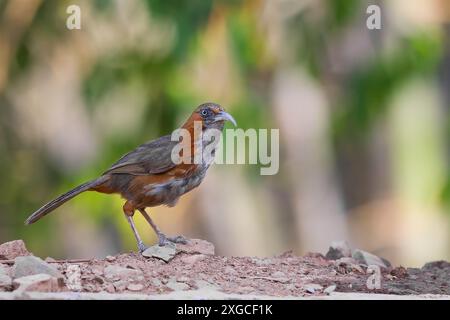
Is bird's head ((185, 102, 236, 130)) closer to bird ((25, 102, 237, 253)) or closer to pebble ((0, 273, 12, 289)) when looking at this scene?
bird ((25, 102, 237, 253))

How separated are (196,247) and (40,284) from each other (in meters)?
1.32

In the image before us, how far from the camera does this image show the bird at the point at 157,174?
18.9 feet

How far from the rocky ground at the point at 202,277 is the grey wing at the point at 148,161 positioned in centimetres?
62

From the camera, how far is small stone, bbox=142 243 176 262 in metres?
5.02

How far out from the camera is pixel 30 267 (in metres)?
4.49

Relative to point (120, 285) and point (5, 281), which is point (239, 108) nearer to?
point (120, 285)

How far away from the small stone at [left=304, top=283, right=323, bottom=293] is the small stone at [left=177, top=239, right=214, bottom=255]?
2.66 feet

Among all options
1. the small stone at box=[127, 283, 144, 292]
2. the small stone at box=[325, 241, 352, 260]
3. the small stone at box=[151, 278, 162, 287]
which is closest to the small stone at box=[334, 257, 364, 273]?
the small stone at box=[325, 241, 352, 260]

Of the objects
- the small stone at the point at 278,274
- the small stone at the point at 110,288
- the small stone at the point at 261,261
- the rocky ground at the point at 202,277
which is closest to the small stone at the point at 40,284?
the rocky ground at the point at 202,277

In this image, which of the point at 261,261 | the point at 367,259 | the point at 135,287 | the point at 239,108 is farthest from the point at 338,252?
the point at 239,108
